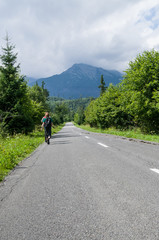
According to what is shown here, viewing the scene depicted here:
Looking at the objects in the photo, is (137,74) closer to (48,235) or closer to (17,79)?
(17,79)

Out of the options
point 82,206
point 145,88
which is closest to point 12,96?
point 145,88

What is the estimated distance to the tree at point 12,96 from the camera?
1930 centimetres

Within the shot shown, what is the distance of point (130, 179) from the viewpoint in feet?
13.5

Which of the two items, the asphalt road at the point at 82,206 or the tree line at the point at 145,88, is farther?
the tree line at the point at 145,88

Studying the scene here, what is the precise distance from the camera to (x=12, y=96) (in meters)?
20.0

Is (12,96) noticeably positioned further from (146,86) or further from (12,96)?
(146,86)

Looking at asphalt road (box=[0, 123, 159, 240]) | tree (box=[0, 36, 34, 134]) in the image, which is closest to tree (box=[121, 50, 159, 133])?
tree (box=[0, 36, 34, 134])

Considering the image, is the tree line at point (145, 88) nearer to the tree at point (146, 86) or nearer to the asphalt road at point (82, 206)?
the tree at point (146, 86)

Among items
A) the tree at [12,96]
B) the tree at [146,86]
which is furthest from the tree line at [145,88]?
the tree at [12,96]

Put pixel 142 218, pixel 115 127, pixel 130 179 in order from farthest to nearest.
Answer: pixel 115 127 < pixel 130 179 < pixel 142 218

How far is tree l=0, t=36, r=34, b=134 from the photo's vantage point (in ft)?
63.3

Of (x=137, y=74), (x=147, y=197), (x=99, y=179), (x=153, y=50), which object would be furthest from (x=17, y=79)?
(x=147, y=197)

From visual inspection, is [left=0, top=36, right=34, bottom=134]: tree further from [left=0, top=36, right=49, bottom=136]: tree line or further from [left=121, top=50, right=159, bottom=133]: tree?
[left=121, top=50, right=159, bottom=133]: tree

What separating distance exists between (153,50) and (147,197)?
2162 centimetres
